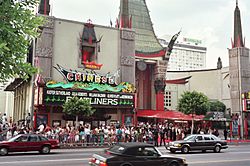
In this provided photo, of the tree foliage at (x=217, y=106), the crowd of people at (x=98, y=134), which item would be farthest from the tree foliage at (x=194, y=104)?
the crowd of people at (x=98, y=134)

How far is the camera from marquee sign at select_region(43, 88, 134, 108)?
3247cm

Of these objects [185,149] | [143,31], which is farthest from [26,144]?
[143,31]

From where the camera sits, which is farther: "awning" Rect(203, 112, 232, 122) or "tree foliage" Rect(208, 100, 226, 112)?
"tree foliage" Rect(208, 100, 226, 112)

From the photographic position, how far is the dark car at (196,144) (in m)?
20.3

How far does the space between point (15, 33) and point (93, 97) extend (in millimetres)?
27688

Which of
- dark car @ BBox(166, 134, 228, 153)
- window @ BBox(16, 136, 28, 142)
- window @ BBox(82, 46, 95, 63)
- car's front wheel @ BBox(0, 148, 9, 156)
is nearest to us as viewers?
car's front wheel @ BBox(0, 148, 9, 156)

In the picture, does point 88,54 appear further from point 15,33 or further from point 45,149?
point 15,33

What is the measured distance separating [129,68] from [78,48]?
7.33 metres

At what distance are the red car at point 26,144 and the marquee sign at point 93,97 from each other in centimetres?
1263

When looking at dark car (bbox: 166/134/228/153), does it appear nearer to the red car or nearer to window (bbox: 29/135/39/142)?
the red car

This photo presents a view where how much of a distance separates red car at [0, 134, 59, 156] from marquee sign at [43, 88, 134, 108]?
12.6 m

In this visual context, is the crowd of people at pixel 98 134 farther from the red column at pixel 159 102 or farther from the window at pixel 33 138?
the red column at pixel 159 102

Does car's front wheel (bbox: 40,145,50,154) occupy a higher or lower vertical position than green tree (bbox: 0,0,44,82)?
lower

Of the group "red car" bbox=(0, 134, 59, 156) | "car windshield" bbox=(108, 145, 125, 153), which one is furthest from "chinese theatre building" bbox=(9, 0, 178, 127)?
"car windshield" bbox=(108, 145, 125, 153)
